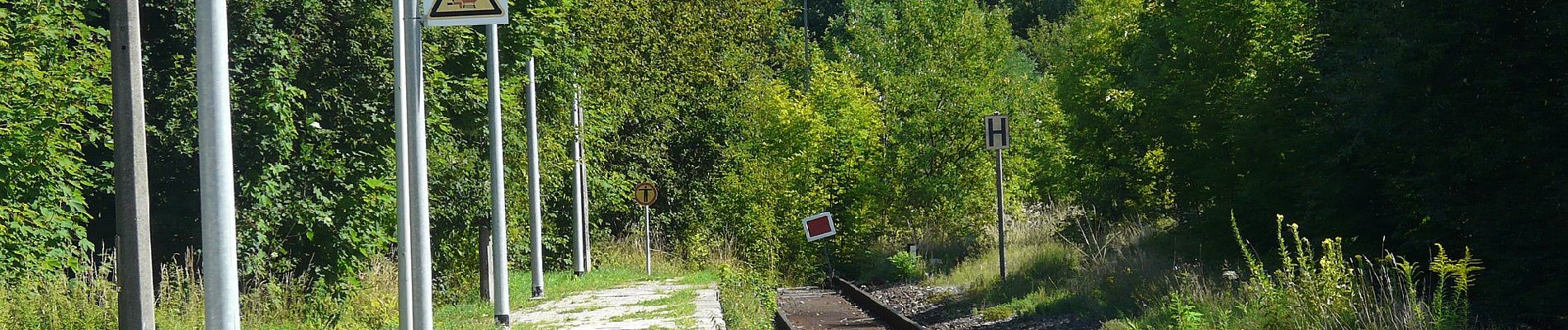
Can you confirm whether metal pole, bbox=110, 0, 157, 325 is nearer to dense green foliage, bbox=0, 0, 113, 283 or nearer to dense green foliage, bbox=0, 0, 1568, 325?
dense green foliage, bbox=0, 0, 113, 283

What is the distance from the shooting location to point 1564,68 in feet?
42.5

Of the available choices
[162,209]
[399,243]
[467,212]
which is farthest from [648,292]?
[399,243]

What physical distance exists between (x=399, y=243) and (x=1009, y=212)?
1032 inches

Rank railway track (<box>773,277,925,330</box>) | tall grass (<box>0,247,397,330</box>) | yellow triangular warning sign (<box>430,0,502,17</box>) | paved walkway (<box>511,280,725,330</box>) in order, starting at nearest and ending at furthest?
yellow triangular warning sign (<box>430,0,502,17</box>)
tall grass (<box>0,247,397,330</box>)
paved walkway (<box>511,280,725,330</box>)
railway track (<box>773,277,925,330</box>)

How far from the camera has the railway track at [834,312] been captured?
22.8m

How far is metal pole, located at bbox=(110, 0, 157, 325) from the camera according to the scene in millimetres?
11727

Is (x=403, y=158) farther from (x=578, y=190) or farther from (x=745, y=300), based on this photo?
(x=578, y=190)

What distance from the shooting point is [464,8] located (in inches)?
434

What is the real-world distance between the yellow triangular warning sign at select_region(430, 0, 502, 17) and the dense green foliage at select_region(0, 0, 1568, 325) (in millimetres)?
5393

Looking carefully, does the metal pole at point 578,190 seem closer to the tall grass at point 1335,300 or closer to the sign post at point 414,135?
the sign post at point 414,135

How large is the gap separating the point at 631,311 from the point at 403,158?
7.49 m

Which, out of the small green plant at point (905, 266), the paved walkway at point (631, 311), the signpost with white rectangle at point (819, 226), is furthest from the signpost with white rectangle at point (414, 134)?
the small green plant at point (905, 266)

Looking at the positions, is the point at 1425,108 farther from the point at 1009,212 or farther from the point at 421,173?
the point at 1009,212

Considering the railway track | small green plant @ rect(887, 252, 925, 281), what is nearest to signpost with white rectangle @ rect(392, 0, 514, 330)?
the railway track
